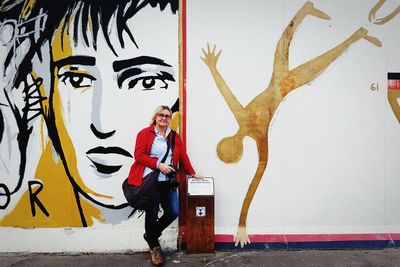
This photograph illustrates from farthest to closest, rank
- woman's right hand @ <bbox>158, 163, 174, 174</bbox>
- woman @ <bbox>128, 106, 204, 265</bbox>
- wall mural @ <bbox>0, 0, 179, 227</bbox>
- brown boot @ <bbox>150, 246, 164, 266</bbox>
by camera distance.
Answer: wall mural @ <bbox>0, 0, 179, 227</bbox> < brown boot @ <bbox>150, 246, 164, 266</bbox> < woman @ <bbox>128, 106, 204, 265</bbox> < woman's right hand @ <bbox>158, 163, 174, 174</bbox>

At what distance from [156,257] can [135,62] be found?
247 centimetres

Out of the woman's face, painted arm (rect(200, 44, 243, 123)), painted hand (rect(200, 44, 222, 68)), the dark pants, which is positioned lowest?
Answer: the dark pants

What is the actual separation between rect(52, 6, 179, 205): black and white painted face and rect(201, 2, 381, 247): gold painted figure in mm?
791

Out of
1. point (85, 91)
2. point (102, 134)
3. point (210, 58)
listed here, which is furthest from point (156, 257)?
point (210, 58)

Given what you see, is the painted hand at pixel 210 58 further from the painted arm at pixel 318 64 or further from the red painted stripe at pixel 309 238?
the red painted stripe at pixel 309 238

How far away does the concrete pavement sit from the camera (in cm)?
395

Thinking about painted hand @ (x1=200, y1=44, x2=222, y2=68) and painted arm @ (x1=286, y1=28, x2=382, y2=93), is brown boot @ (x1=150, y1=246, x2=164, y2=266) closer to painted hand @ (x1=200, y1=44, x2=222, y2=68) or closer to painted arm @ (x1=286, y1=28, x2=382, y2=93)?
painted hand @ (x1=200, y1=44, x2=222, y2=68)

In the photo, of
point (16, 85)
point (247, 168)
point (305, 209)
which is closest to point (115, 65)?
point (16, 85)

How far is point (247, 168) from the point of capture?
4395mm

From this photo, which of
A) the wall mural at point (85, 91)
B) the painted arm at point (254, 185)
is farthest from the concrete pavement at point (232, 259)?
the wall mural at point (85, 91)

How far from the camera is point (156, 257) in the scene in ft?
12.7

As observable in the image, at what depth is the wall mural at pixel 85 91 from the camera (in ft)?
14.2

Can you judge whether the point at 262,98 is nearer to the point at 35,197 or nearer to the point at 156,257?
the point at 156,257

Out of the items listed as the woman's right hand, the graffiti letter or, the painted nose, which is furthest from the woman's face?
the graffiti letter or
